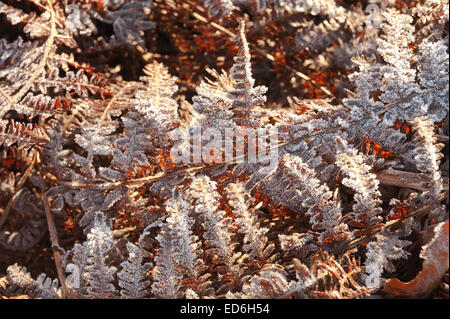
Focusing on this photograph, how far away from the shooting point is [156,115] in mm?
977

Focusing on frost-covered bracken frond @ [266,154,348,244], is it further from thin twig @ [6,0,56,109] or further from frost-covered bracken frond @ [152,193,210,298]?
thin twig @ [6,0,56,109]

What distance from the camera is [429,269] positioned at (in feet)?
→ 2.62

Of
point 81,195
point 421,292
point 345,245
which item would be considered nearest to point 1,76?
point 81,195

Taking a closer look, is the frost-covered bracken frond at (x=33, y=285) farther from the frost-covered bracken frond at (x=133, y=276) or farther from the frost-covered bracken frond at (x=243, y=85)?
the frost-covered bracken frond at (x=243, y=85)

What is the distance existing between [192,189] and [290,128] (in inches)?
9.2

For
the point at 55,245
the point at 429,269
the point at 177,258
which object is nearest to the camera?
the point at 429,269

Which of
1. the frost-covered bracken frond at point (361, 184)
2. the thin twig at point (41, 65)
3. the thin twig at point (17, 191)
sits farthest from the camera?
the thin twig at point (17, 191)

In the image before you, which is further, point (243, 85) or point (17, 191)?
point (17, 191)

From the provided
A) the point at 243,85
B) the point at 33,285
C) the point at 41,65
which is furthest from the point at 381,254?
the point at 41,65

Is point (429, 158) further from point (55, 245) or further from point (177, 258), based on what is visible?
point (55, 245)

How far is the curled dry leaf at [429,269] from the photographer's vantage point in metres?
0.77

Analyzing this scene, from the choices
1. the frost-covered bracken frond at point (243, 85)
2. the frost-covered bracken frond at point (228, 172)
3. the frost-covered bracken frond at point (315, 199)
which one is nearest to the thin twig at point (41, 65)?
the frost-covered bracken frond at point (228, 172)

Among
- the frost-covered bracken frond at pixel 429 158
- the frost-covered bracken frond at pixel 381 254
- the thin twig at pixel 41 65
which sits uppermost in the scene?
the frost-covered bracken frond at pixel 429 158

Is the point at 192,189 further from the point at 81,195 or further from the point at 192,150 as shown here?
the point at 81,195
